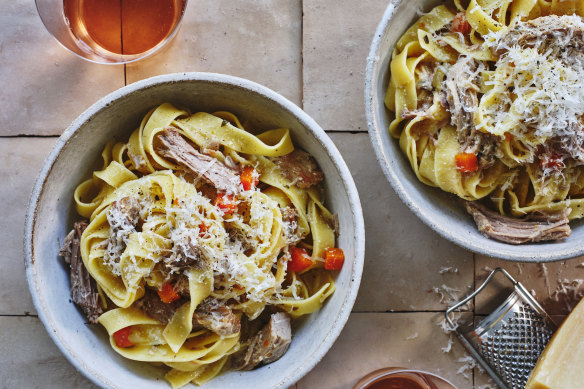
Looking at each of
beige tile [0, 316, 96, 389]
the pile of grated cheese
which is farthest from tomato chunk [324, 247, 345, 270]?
beige tile [0, 316, 96, 389]

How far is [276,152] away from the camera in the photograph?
9.23 ft

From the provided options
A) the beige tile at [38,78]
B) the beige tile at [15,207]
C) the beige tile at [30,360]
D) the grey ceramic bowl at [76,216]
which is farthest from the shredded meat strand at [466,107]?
the beige tile at [30,360]

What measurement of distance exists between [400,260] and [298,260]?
0.70 metres

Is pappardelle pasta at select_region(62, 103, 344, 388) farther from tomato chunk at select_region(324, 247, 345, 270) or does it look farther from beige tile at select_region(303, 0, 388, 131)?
beige tile at select_region(303, 0, 388, 131)

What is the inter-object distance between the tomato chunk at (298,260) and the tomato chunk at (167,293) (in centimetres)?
56

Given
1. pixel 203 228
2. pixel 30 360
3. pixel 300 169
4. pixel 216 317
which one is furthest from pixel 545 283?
pixel 30 360

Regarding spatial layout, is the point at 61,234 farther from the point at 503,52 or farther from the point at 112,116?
the point at 503,52

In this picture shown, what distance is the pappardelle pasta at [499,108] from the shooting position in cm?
261

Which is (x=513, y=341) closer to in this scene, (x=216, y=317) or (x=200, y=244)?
(x=216, y=317)

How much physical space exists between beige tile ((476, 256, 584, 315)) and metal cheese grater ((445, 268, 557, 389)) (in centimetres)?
14

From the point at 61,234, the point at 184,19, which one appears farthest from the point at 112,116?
the point at 184,19

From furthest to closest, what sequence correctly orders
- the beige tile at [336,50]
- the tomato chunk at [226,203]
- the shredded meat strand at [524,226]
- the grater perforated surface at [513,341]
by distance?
the beige tile at [336,50] → the grater perforated surface at [513,341] → the shredded meat strand at [524,226] → the tomato chunk at [226,203]

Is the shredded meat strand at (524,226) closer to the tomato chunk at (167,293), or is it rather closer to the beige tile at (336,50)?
the beige tile at (336,50)

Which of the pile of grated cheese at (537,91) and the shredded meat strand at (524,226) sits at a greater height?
the pile of grated cheese at (537,91)
